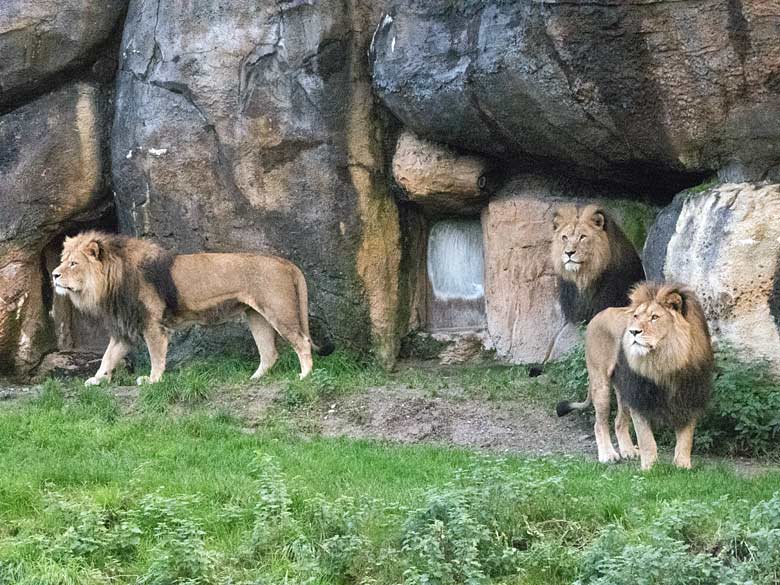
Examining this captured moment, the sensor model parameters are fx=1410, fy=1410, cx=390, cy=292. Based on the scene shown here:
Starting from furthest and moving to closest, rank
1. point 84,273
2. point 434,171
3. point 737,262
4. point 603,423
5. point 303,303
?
1. point 434,171
2. point 303,303
3. point 84,273
4. point 737,262
5. point 603,423

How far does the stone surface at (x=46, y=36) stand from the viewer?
42.2 feet

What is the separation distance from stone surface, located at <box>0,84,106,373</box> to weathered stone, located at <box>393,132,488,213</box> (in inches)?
119

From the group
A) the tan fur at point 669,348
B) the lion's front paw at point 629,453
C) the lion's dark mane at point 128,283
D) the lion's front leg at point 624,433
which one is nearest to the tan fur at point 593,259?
the lion's front leg at point 624,433

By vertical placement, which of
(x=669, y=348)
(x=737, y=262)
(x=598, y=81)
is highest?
(x=598, y=81)

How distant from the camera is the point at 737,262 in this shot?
32.2ft

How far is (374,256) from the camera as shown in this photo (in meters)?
12.8

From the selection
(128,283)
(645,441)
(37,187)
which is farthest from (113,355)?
(645,441)

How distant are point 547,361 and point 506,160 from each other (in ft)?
5.97

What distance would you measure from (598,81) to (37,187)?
5699 mm

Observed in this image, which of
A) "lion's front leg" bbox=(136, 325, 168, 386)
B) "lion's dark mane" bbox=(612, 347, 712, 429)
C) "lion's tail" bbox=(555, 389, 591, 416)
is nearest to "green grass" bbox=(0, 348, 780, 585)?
"lion's dark mane" bbox=(612, 347, 712, 429)

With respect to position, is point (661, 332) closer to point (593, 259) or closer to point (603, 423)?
point (603, 423)

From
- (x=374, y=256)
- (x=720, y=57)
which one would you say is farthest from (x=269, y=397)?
(x=720, y=57)

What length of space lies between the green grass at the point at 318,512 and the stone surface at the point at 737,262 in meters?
1.45

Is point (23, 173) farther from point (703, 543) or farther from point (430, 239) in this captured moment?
point (703, 543)
